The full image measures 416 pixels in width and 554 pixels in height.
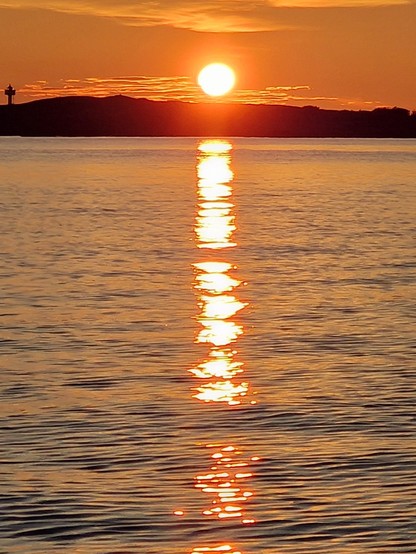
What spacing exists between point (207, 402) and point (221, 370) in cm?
299

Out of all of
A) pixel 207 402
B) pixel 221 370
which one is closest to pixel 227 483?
pixel 207 402

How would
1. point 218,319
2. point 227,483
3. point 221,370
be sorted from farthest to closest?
1. point 218,319
2. point 221,370
3. point 227,483

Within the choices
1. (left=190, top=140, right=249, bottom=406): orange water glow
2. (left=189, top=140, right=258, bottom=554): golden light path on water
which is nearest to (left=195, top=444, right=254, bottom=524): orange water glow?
(left=189, top=140, right=258, bottom=554): golden light path on water

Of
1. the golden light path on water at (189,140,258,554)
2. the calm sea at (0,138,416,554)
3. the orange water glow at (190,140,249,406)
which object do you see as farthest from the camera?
the orange water glow at (190,140,249,406)

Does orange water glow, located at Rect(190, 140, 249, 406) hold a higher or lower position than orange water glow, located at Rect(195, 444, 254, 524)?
lower

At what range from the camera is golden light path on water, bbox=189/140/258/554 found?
50.6 feet

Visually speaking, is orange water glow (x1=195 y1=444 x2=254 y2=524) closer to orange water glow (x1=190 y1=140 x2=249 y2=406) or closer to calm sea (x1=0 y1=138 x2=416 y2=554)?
calm sea (x1=0 y1=138 x2=416 y2=554)

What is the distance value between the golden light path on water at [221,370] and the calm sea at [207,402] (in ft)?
0.14

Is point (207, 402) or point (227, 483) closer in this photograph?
point (227, 483)

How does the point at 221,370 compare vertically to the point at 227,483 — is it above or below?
below

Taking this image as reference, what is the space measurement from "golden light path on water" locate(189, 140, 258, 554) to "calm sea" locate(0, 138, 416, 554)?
1.7 inches

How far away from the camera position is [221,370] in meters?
23.9

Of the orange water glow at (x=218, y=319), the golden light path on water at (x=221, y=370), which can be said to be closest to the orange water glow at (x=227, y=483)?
the golden light path on water at (x=221, y=370)

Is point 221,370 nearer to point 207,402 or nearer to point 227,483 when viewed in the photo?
point 207,402
